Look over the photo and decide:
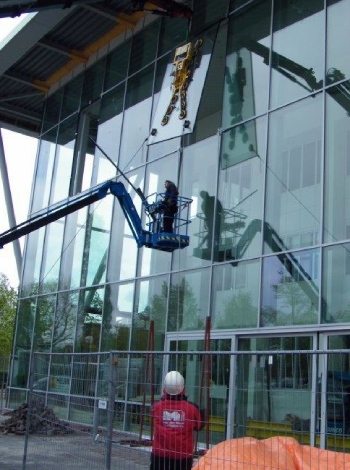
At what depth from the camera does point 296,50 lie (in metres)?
13.2

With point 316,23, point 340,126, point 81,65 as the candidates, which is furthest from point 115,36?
point 340,126

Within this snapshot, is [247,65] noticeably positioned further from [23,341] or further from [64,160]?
[23,341]

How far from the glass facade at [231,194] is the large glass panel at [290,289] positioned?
0.07ft

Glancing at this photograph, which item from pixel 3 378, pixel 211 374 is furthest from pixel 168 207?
pixel 3 378

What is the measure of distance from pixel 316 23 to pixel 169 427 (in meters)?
9.24

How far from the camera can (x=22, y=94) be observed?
923 inches

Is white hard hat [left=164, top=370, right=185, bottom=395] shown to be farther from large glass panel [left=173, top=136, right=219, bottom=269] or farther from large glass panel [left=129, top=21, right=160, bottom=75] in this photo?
large glass panel [left=129, top=21, right=160, bottom=75]

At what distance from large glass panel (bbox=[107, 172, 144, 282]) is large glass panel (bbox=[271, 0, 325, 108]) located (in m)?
4.85

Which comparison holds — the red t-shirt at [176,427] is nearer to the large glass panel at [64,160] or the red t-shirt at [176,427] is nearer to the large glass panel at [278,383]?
the large glass panel at [278,383]

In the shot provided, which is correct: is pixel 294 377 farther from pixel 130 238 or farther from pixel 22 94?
pixel 22 94

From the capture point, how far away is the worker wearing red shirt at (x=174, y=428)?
605cm

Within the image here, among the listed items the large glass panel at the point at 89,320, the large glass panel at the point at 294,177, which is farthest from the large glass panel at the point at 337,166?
the large glass panel at the point at 89,320

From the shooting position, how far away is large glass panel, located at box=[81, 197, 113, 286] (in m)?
18.0

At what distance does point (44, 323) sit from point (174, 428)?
14.9m
